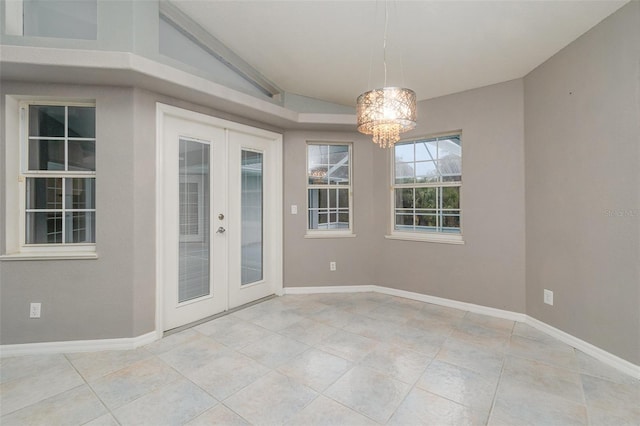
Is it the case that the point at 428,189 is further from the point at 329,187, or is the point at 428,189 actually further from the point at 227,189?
the point at 227,189

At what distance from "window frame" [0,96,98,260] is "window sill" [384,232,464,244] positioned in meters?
3.35

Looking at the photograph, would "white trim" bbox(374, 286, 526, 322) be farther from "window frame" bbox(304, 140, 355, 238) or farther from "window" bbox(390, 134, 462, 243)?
"window frame" bbox(304, 140, 355, 238)

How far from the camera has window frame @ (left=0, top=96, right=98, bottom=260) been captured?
243 centimetres

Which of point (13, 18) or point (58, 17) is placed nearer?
point (13, 18)

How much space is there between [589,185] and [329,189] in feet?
9.01

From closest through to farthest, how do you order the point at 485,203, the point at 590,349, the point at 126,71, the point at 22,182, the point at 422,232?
the point at 126,71
the point at 590,349
the point at 22,182
the point at 485,203
the point at 422,232

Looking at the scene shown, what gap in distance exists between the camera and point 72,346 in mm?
2475

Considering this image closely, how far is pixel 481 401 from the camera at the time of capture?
1.83 metres

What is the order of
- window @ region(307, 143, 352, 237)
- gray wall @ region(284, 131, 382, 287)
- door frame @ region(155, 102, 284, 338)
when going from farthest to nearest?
window @ region(307, 143, 352, 237) < gray wall @ region(284, 131, 382, 287) < door frame @ region(155, 102, 284, 338)

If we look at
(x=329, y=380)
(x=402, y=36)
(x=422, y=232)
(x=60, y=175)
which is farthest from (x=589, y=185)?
(x=60, y=175)

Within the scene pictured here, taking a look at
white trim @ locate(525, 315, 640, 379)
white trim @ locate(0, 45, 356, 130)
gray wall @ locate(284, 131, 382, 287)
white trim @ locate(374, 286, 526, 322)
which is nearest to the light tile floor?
white trim @ locate(525, 315, 640, 379)

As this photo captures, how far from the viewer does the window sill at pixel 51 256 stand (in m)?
2.40

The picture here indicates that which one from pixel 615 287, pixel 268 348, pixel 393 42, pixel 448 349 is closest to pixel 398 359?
pixel 448 349

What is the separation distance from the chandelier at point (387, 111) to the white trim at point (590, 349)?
237 cm
